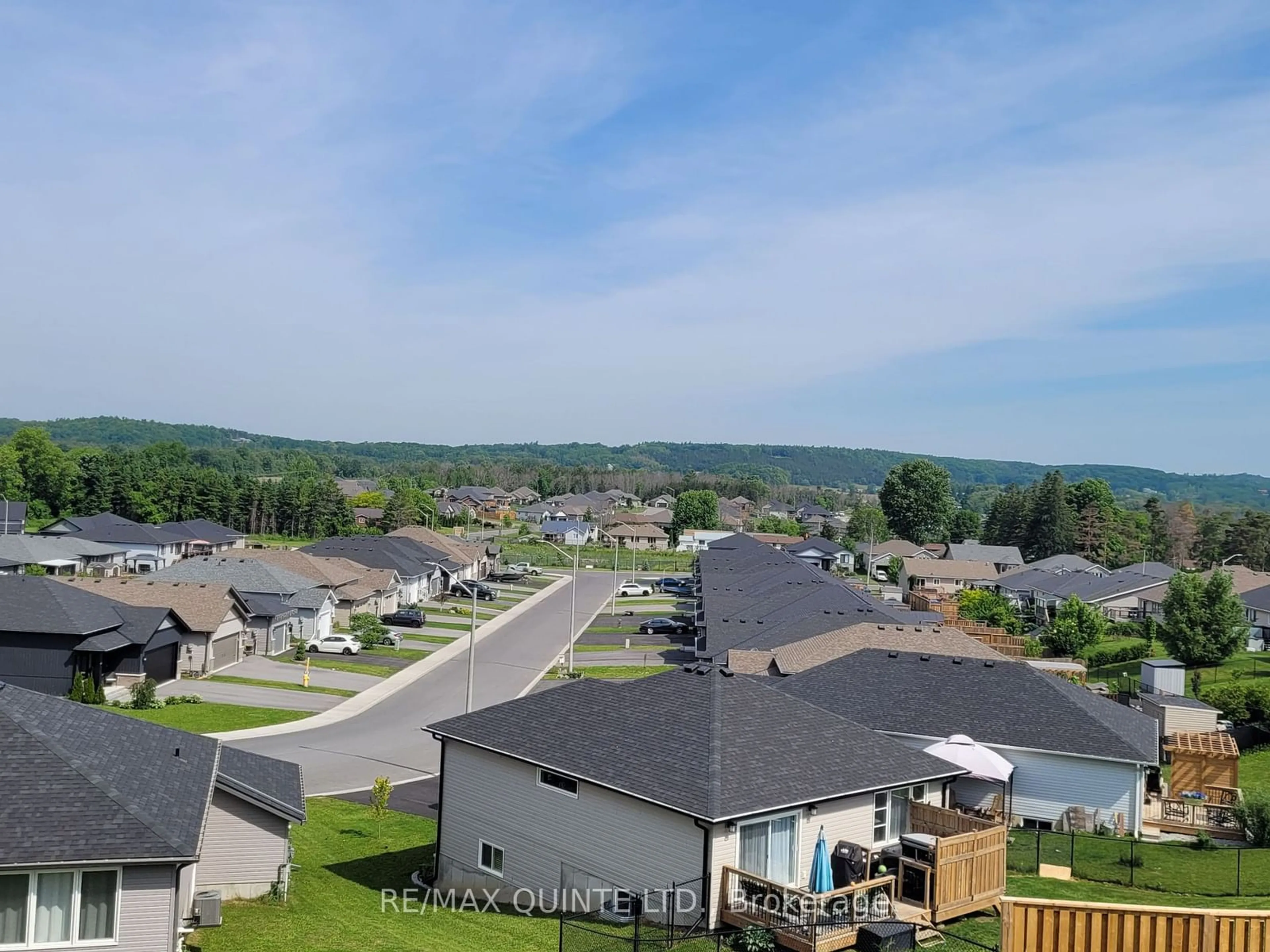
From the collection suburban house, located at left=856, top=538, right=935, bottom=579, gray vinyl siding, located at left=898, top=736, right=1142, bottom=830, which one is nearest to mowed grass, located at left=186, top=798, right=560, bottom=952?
gray vinyl siding, located at left=898, top=736, right=1142, bottom=830

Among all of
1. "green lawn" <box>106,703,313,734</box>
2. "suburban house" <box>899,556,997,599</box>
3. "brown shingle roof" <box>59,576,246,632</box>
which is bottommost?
"green lawn" <box>106,703,313,734</box>

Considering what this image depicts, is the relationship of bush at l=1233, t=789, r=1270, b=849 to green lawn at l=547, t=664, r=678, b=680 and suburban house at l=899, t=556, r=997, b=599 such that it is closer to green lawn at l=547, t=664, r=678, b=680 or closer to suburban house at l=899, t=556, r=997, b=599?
green lawn at l=547, t=664, r=678, b=680

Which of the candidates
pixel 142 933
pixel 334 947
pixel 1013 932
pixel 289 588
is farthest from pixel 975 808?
pixel 289 588

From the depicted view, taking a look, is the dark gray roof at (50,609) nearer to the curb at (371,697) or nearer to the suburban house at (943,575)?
the curb at (371,697)

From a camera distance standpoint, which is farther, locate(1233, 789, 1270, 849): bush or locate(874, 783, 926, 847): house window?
locate(1233, 789, 1270, 849): bush

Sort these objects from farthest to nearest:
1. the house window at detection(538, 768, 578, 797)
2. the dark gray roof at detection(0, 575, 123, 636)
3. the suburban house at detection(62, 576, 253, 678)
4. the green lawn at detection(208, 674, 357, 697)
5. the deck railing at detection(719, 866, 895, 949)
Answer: the suburban house at detection(62, 576, 253, 678) → the green lawn at detection(208, 674, 357, 697) → the dark gray roof at detection(0, 575, 123, 636) → the house window at detection(538, 768, 578, 797) → the deck railing at detection(719, 866, 895, 949)

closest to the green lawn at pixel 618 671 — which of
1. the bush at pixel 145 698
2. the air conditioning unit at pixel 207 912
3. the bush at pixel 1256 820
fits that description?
the bush at pixel 145 698

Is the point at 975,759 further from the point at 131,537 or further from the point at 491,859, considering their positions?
the point at 131,537
